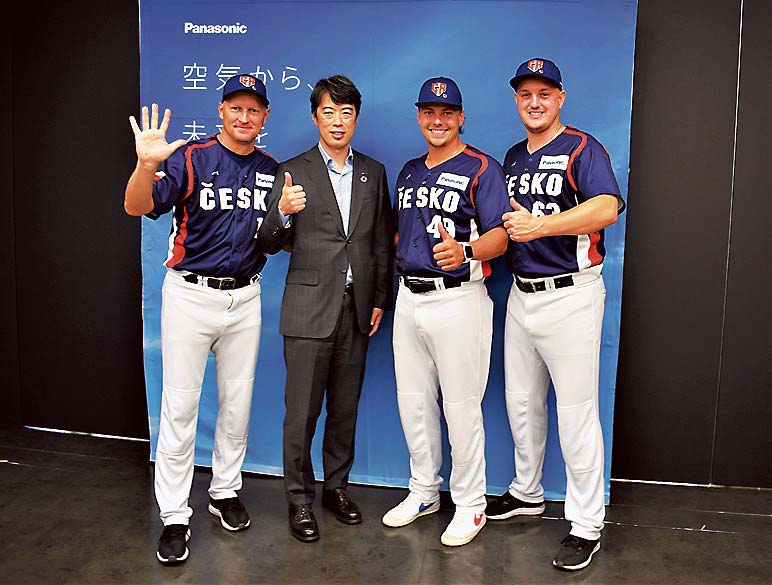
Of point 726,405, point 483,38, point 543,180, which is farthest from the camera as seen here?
point 726,405

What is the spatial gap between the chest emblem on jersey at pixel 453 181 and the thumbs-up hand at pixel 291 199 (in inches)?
22.9

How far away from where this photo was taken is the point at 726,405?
3938 mm

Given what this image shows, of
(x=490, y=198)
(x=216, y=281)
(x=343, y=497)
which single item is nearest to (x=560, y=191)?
(x=490, y=198)

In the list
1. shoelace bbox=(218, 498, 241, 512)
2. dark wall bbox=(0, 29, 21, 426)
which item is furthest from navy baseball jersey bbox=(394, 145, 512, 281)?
dark wall bbox=(0, 29, 21, 426)

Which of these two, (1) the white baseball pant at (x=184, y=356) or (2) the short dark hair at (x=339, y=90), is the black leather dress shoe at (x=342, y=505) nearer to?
(1) the white baseball pant at (x=184, y=356)

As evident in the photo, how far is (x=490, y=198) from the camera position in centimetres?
321

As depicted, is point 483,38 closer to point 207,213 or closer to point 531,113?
point 531,113

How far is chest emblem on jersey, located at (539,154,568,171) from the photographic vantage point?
10.3 feet

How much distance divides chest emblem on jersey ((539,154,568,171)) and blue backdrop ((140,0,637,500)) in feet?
1.78

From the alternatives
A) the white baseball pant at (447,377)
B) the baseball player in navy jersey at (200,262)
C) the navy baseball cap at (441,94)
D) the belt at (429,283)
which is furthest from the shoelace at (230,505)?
the navy baseball cap at (441,94)

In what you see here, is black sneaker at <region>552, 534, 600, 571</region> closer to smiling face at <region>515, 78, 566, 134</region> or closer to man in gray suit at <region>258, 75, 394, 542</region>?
man in gray suit at <region>258, 75, 394, 542</region>

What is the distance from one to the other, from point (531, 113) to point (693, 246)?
123cm

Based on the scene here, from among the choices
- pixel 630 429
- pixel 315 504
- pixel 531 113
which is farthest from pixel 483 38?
pixel 315 504

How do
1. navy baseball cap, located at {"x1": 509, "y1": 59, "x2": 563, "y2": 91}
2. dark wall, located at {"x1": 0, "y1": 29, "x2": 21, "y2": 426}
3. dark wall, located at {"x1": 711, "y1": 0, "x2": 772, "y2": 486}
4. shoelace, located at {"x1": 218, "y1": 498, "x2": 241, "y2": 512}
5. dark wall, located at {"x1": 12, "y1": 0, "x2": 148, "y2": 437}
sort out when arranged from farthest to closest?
1. dark wall, located at {"x1": 0, "y1": 29, "x2": 21, "y2": 426}
2. dark wall, located at {"x1": 12, "y1": 0, "x2": 148, "y2": 437}
3. dark wall, located at {"x1": 711, "y1": 0, "x2": 772, "y2": 486}
4. shoelace, located at {"x1": 218, "y1": 498, "x2": 241, "y2": 512}
5. navy baseball cap, located at {"x1": 509, "y1": 59, "x2": 563, "y2": 91}
